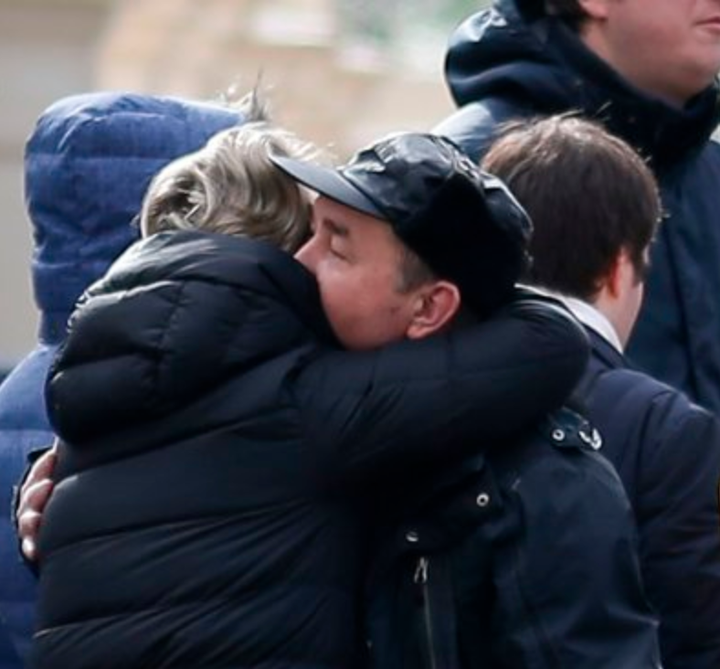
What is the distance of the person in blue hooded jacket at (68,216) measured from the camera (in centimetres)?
432

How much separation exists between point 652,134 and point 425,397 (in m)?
1.63

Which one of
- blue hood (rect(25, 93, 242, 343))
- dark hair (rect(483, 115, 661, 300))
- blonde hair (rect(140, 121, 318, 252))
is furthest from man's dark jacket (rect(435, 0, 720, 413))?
blonde hair (rect(140, 121, 318, 252))

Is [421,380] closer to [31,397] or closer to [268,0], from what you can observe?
[31,397]

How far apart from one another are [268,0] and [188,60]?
95cm

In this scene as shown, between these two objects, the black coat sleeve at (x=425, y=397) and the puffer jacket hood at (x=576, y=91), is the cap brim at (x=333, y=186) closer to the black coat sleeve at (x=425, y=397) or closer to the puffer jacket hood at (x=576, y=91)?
the black coat sleeve at (x=425, y=397)

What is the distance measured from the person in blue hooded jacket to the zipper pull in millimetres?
1061

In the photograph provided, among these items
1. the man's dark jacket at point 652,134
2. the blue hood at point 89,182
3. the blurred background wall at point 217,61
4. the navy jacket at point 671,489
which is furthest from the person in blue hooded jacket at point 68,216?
the blurred background wall at point 217,61

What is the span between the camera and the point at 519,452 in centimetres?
340

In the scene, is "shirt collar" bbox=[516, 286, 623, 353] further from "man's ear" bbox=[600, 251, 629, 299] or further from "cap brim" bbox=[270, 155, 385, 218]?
"cap brim" bbox=[270, 155, 385, 218]

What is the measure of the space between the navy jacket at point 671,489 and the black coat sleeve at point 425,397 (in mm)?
389

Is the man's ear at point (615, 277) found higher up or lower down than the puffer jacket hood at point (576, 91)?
higher up

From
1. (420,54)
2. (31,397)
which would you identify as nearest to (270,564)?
(31,397)

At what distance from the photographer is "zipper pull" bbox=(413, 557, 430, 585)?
11.0ft

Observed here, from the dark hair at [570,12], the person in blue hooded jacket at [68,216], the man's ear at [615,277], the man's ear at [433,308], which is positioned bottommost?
the person in blue hooded jacket at [68,216]
